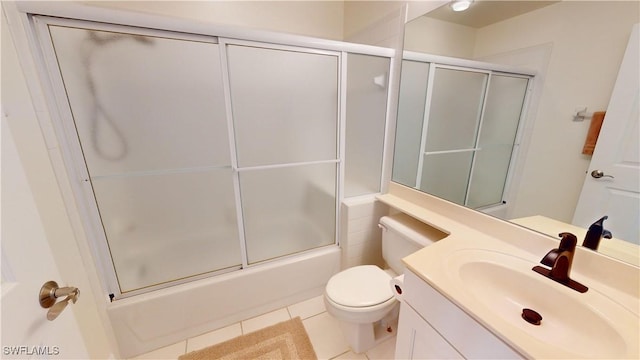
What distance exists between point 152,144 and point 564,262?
1771 mm

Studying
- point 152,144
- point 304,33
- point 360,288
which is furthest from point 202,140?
point 304,33

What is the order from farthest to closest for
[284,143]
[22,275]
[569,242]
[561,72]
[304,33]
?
[304,33] → [284,143] → [561,72] → [569,242] → [22,275]

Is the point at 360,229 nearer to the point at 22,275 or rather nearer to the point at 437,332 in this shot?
the point at 437,332

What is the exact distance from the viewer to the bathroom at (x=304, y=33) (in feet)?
2.80

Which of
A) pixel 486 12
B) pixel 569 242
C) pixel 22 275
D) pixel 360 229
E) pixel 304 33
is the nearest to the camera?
pixel 22 275

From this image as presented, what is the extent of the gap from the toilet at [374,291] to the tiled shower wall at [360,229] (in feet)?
0.77

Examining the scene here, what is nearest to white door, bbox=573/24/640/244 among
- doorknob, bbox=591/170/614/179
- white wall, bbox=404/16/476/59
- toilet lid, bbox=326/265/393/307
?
→ doorknob, bbox=591/170/614/179

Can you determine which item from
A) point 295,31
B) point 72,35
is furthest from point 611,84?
point 72,35

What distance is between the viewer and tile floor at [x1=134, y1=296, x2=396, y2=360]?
140 cm

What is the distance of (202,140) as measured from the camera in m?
1.27

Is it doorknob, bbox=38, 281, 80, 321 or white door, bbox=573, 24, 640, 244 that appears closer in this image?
doorknob, bbox=38, 281, 80, 321

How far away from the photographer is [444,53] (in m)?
1.37

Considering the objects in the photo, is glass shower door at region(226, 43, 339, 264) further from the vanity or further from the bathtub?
the vanity

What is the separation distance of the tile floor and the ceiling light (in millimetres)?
1936
